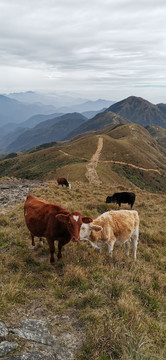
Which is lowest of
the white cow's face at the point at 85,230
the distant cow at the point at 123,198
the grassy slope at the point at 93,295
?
the distant cow at the point at 123,198

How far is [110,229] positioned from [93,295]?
8.29 feet

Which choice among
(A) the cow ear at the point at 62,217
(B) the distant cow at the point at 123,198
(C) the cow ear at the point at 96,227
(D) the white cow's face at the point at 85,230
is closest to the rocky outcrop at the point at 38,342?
(A) the cow ear at the point at 62,217

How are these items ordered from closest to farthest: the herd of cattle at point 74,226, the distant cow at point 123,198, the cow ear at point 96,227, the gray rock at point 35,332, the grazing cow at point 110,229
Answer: the gray rock at point 35,332
the herd of cattle at point 74,226
the cow ear at point 96,227
the grazing cow at point 110,229
the distant cow at point 123,198

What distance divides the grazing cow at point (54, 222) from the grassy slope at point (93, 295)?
2.37 ft

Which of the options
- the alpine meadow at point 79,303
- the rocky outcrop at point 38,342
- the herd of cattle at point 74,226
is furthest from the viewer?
the herd of cattle at point 74,226

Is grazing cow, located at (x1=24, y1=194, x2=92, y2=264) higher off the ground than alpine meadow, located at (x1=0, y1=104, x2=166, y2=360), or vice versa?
grazing cow, located at (x1=24, y1=194, x2=92, y2=264)

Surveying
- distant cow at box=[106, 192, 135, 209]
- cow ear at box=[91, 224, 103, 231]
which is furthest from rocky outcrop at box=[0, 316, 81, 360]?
distant cow at box=[106, 192, 135, 209]

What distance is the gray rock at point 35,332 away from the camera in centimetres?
366

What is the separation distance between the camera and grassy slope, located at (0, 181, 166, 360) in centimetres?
360

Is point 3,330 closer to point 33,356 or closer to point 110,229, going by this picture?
point 33,356

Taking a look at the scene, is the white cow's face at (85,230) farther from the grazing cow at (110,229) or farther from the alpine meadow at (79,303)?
A: the alpine meadow at (79,303)

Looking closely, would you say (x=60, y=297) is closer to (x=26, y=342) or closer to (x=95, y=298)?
(x=95, y=298)

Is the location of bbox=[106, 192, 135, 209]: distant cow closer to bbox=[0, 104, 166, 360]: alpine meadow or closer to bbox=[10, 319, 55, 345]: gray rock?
bbox=[0, 104, 166, 360]: alpine meadow

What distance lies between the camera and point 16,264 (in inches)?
245
